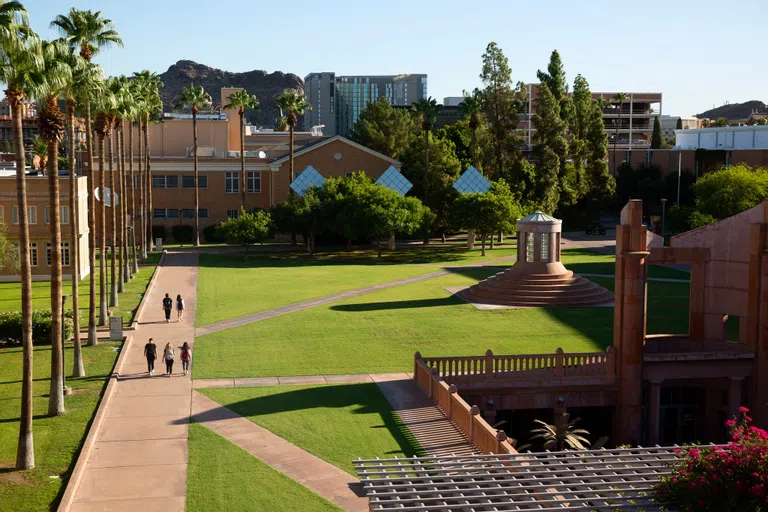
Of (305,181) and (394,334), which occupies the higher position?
(305,181)

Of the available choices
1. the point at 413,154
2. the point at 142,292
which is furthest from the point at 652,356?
the point at 413,154

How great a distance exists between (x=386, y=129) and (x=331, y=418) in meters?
99.0

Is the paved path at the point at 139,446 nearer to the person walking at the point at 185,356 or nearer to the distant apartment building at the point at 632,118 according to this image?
the person walking at the point at 185,356

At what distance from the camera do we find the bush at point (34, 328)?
136 feet

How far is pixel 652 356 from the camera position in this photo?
105ft

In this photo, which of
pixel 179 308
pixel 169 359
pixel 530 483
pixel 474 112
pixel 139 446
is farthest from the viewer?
pixel 474 112

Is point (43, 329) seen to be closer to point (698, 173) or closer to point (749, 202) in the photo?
point (749, 202)

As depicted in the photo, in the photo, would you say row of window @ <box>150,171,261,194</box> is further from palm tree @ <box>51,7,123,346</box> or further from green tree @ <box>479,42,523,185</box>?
palm tree @ <box>51,7,123,346</box>

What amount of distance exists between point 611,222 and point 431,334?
8250 cm

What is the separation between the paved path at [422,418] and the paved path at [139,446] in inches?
270

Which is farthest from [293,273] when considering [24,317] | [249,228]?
[24,317]

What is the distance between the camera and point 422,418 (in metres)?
29.1

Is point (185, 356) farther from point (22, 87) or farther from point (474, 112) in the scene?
point (474, 112)

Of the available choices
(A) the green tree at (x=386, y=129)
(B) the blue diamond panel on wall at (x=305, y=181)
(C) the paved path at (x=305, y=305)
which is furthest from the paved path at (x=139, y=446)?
(A) the green tree at (x=386, y=129)
